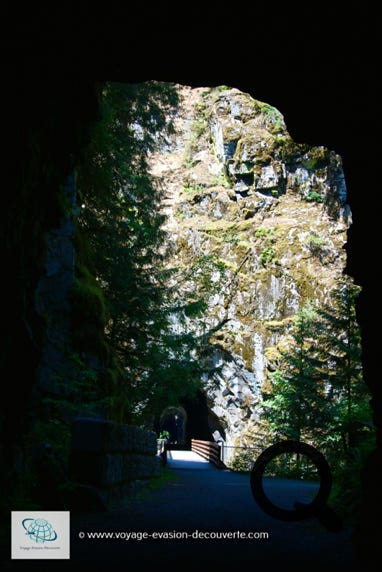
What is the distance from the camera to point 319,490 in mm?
4660

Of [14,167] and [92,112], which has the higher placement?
[92,112]

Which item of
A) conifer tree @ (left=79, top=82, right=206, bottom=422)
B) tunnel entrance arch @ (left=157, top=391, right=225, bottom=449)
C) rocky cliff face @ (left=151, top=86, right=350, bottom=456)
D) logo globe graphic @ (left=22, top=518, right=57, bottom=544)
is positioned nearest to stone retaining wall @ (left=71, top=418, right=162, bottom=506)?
logo globe graphic @ (left=22, top=518, right=57, bottom=544)

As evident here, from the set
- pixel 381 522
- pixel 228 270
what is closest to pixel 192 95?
pixel 228 270

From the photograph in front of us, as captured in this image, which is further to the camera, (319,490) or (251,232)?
(251,232)

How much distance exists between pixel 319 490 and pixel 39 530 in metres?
2.53

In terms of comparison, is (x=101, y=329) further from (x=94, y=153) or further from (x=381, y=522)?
(x=381, y=522)

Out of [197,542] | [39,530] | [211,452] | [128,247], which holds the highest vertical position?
[128,247]

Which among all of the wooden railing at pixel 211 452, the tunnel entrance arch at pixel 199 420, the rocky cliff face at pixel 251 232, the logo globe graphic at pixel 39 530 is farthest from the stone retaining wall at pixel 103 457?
the tunnel entrance arch at pixel 199 420

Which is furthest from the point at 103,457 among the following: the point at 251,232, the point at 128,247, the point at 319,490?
the point at 251,232

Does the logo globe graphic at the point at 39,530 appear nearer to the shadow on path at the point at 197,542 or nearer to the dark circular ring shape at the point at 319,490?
the shadow on path at the point at 197,542

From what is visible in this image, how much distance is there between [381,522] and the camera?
4121 mm

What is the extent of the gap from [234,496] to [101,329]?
4.29m

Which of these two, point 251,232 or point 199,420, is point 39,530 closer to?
point 251,232

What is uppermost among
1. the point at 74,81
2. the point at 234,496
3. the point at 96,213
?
the point at 96,213
